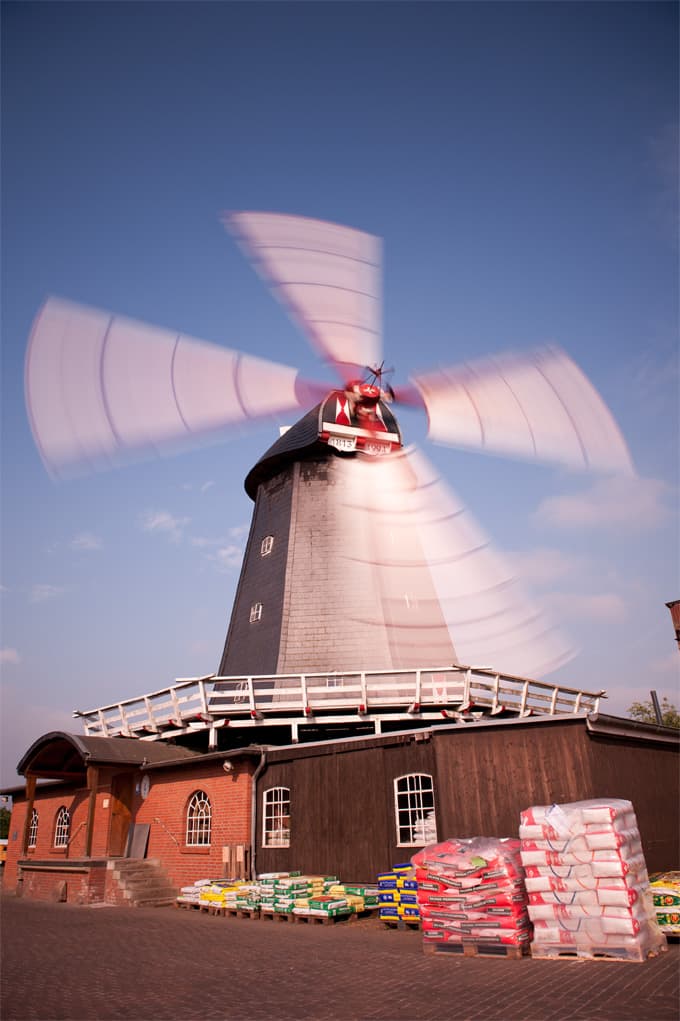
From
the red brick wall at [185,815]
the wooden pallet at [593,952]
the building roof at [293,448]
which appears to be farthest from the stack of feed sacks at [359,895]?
the building roof at [293,448]

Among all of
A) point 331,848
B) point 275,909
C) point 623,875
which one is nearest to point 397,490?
point 331,848

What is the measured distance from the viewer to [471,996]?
17.8ft

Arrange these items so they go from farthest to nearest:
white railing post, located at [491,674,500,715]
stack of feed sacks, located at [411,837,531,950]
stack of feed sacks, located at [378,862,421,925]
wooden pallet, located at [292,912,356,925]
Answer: white railing post, located at [491,674,500,715]
wooden pallet, located at [292,912,356,925]
stack of feed sacks, located at [378,862,421,925]
stack of feed sacks, located at [411,837,531,950]

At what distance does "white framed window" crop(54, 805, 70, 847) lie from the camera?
17.9m

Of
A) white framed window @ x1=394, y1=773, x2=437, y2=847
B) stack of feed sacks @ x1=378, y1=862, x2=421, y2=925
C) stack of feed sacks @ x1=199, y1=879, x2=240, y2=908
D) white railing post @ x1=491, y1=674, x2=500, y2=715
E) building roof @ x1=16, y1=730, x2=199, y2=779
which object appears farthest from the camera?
building roof @ x1=16, y1=730, x2=199, y2=779

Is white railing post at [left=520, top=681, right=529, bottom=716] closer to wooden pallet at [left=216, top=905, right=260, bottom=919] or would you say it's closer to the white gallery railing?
the white gallery railing

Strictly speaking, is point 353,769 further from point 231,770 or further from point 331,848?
point 231,770

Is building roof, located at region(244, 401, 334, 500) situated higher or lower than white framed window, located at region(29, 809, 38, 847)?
higher

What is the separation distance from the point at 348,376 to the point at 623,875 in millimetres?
15435

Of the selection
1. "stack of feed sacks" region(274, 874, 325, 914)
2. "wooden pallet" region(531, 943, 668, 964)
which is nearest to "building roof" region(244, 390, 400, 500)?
"stack of feed sacks" region(274, 874, 325, 914)

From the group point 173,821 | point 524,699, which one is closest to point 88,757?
point 173,821

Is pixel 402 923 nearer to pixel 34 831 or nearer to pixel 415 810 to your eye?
pixel 415 810

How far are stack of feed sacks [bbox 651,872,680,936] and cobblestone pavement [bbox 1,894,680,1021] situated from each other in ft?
0.61

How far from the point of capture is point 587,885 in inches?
266
